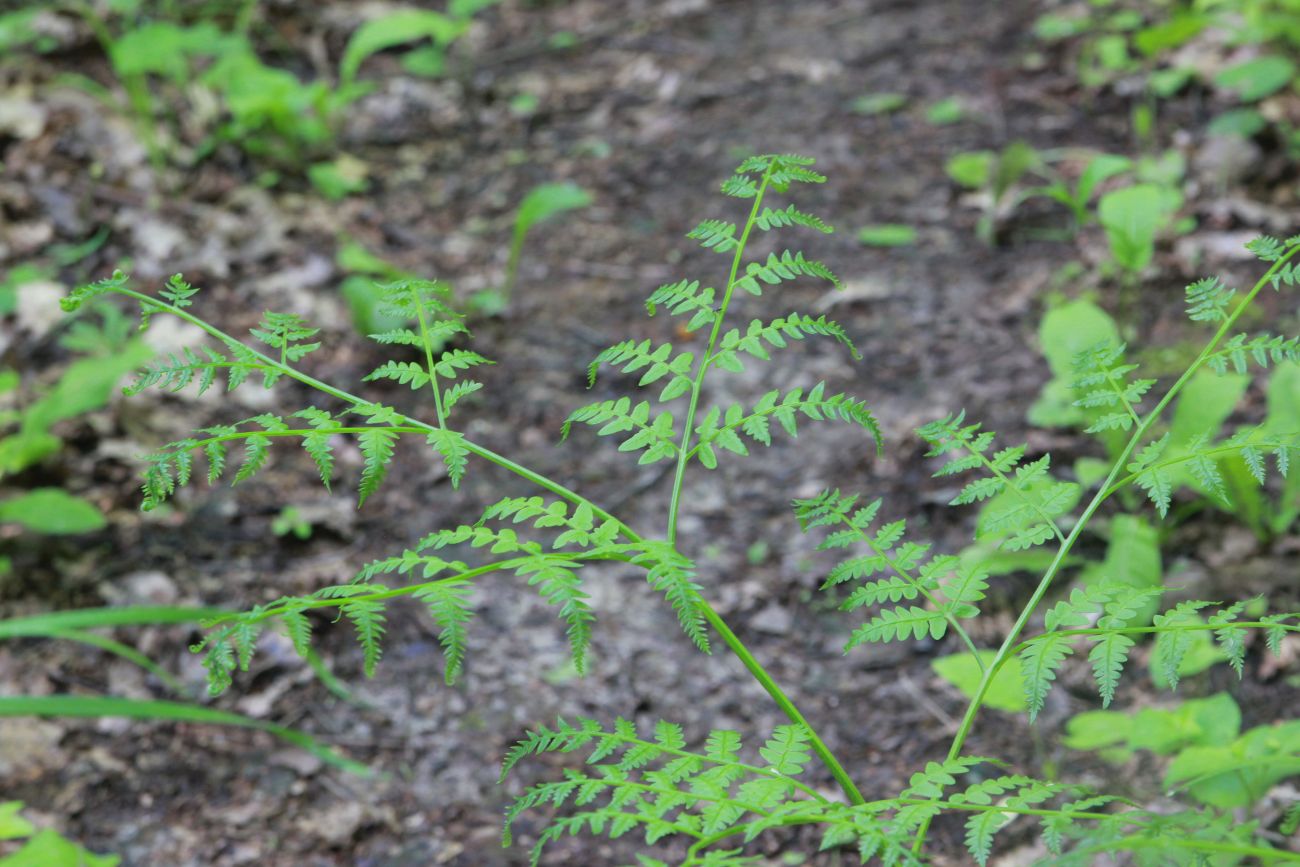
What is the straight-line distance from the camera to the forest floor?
221cm

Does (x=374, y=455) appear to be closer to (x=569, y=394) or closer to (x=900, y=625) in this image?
(x=900, y=625)

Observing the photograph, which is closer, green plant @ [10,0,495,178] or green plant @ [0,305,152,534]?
green plant @ [0,305,152,534]

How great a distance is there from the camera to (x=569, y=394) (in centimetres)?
330

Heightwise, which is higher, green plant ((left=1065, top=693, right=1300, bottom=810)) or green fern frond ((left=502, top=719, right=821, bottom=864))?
green fern frond ((left=502, top=719, right=821, bottom=864))

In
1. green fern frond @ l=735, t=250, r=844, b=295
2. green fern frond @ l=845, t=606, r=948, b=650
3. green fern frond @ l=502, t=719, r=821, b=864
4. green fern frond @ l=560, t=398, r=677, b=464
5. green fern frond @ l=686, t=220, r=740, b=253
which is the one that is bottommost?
green fern frond @ l=502, t=719, r=821, b=864

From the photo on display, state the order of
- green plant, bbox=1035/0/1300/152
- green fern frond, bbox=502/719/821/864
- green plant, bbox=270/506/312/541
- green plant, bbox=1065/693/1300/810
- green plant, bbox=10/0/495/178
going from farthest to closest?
green plant, bbox=10/0/495/178 → green plant, bbox=1035/0/1300/152 → green plant, bbox=270/506/312/541 → green plant, bbox=1065/693/1300/810 → green fern frond, bbox=502/719/821/864

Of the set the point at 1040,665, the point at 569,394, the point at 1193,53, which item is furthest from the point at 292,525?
the point at 1193,53

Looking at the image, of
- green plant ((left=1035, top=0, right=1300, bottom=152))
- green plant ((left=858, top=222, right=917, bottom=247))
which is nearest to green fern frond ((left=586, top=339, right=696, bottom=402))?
green plant ((left=858, top=222, right=917, bottom=247))

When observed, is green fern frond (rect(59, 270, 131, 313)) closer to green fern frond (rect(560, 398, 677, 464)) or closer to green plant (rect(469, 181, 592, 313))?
green fern frond (rect(560, 398, 677, 464))

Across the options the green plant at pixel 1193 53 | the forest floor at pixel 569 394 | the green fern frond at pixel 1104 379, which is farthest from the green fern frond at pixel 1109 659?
the green plant at pixel 1193 53

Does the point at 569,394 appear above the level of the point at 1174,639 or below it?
below

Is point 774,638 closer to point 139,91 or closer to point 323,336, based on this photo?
point 323,336

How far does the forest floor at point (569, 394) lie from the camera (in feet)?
7.24

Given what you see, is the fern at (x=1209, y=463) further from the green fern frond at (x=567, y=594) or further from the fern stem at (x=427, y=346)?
the fern stem at (x=427, y=346)
